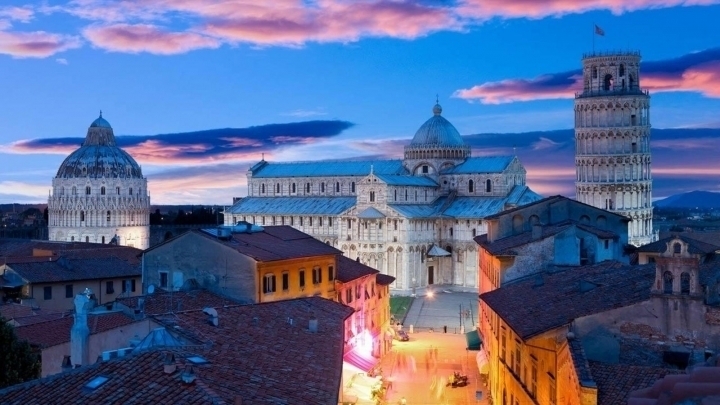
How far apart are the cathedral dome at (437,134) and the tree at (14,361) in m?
93.5

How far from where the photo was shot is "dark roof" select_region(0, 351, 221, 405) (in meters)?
15.1

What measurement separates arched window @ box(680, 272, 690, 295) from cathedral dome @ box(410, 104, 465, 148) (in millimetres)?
93911

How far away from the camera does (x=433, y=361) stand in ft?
173

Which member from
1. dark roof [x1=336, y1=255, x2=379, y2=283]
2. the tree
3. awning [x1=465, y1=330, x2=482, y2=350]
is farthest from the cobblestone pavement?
the tree

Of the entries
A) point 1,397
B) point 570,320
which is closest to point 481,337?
point 570,320

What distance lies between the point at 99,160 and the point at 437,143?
63.5 meters

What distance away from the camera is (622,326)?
23.4m

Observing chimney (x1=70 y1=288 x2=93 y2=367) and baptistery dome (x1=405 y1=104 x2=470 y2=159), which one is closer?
chimney (x1=70 y1=288 x2=93 y2=367)

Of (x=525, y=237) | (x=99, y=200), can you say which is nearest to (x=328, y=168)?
(x=99, y=200)

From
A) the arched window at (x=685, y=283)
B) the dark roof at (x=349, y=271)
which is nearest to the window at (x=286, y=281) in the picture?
the dark roof at (x=349, y=271)

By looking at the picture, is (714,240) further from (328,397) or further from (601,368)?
(328,397)

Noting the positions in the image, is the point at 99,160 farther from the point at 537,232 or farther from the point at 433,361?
the point at 537,232

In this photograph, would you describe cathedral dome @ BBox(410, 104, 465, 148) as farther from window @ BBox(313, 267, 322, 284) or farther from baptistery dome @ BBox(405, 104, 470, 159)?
window @ BBox(313, 267, 322, 284)

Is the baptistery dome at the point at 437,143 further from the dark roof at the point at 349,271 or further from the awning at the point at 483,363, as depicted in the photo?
the awning at the point at 483,363
